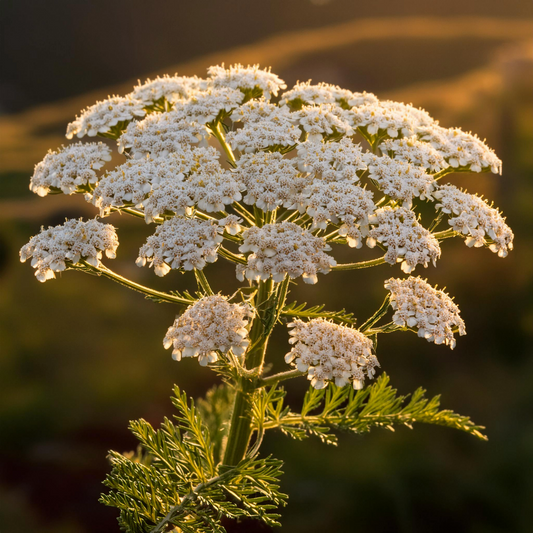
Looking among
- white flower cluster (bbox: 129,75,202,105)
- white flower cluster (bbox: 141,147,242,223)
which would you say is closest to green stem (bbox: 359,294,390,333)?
white flower cluster (bbox: 141,147,242,223)

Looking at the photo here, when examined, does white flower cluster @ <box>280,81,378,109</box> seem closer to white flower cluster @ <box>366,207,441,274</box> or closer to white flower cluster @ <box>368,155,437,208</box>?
white flower cluster @ <box>368,155,437,208</box>

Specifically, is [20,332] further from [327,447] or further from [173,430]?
[173,430]

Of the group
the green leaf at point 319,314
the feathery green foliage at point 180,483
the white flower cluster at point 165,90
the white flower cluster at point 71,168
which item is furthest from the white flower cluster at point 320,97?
the feathery green foliage at point 180,483

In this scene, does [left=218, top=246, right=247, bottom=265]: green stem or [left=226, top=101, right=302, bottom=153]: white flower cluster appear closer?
[left=218, top=246, right=247, bottom=265]: green stem

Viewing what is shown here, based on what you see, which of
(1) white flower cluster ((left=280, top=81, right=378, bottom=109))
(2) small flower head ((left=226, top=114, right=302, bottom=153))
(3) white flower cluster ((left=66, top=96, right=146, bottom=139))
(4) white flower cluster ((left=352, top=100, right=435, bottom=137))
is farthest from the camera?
(1) white flower cluster ((left=280, top=81, right=378, bottom=109))

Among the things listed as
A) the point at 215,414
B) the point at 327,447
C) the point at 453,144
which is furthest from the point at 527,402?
the point at 453,144
